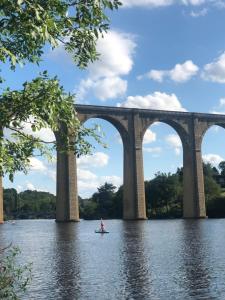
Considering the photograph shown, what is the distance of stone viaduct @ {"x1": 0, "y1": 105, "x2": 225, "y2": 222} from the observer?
206 feet

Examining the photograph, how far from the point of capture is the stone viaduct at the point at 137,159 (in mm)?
62750

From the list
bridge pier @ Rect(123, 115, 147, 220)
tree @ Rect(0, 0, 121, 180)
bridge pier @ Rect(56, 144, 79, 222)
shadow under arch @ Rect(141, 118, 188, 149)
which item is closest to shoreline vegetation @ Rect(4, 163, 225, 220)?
bridge pier @ Rect(56, 144, 79, 222)

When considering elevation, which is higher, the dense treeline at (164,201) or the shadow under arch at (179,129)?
the shadow under arch at (179,129)

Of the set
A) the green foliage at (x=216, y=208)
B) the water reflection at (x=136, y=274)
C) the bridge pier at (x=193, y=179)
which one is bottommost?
the water reflection at (x=136, y=274)

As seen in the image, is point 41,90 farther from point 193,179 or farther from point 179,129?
point 179,129

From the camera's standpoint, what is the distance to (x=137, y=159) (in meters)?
69.2

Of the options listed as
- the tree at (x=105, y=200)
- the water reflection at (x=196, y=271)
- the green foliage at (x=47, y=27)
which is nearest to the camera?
the green foliage at (x=47, y=27)

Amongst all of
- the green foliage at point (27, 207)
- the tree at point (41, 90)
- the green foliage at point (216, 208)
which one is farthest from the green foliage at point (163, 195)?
the tree at point (41, 90)

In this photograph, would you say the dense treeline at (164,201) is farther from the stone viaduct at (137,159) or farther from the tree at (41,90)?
the tree at (41,90)

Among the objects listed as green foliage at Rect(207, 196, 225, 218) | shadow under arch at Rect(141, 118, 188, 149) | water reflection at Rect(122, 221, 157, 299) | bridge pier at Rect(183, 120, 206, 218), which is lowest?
water reflection at Rect(122, 221, 157, 299)

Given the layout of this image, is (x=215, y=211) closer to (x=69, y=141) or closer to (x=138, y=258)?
(x=138, y=258)

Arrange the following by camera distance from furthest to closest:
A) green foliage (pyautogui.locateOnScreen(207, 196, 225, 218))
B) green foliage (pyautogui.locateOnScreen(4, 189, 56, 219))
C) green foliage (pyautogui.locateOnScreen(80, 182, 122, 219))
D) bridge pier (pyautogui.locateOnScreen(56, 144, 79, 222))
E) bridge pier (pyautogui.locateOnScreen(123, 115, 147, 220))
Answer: green foliage (pyautogui.locateOnScreen(4, 189, 56, 219)) → green foliage (pyautogui.locateOnScreen(80, 182, 122, 219)) → green foliage (pyautogui.locateOnScreen(207, 196, 225, 218)) → bridge pier (pyautogui.locateOnScreen(123, 115, 147, 220)) → bridge pier (pyautogui.locateOnScreen(56, 144, 79, 222))

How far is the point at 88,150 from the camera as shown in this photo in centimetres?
547

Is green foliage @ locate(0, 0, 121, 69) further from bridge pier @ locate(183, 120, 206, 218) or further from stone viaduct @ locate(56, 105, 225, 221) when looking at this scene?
bridge pier @ locate(183, 120, 206, 218)
